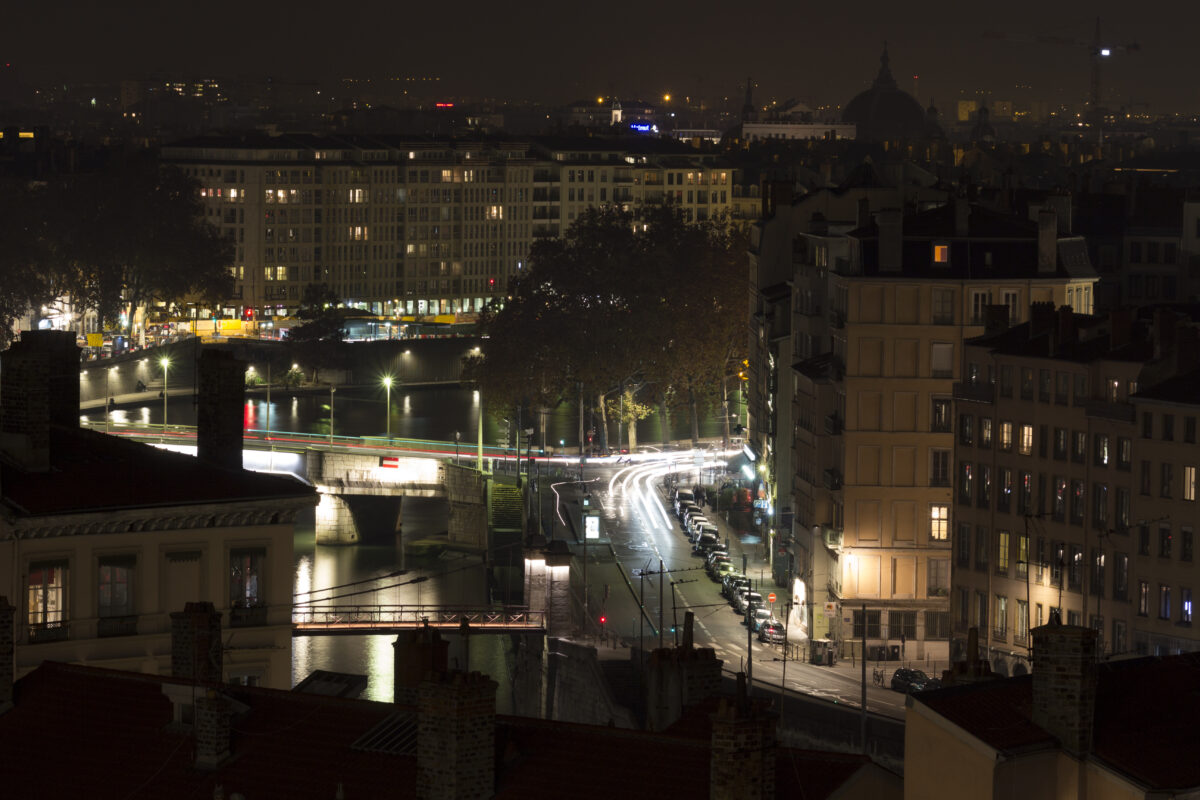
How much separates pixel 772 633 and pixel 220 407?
23.8 m

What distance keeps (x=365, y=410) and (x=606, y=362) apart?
78.4 ft

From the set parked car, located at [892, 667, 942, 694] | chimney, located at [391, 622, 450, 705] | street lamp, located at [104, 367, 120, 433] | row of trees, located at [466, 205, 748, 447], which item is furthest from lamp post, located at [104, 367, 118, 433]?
chimney, located at [391, 622, 450, 705]

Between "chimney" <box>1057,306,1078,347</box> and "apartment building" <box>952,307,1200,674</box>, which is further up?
"chimney" <box>1057,306,1078,347</box>

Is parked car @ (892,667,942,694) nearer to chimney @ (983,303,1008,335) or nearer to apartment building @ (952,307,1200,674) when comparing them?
apartment building @ (952,307,1200,674)

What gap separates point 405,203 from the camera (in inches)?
6594

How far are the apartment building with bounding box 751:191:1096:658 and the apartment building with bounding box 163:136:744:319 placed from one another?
99246mm

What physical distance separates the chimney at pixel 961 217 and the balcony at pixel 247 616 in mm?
27369

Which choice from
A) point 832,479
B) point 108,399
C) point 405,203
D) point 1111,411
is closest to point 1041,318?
point 1111,411

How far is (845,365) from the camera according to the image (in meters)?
58.8

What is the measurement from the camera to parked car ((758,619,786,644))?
5712 centimetres

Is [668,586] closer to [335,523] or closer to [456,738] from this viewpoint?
[335,523]

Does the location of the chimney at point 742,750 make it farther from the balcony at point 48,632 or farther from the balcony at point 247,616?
the balcony at point 247,616

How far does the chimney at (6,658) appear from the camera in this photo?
83.4 feet

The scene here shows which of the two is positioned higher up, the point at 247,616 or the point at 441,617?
the point at 247,616
